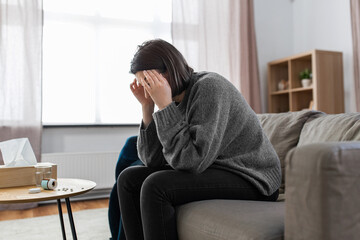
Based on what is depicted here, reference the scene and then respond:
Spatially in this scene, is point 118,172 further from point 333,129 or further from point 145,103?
point 333,129

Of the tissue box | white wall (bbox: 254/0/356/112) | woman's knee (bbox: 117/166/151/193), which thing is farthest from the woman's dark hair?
white wall (bbox: 254/0/356/112)

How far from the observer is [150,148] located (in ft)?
4.36

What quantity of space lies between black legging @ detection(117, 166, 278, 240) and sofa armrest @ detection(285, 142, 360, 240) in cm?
37

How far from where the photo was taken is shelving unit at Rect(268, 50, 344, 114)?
322cm

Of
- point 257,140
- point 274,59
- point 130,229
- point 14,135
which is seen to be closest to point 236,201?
point 257,140

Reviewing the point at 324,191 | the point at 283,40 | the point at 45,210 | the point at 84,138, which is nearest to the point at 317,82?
the point at 283,40

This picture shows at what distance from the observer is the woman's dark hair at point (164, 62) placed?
1244 mm

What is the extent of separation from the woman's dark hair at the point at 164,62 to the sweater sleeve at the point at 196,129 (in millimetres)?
104

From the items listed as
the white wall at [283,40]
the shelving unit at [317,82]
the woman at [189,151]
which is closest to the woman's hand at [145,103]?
the woman at [189,151]

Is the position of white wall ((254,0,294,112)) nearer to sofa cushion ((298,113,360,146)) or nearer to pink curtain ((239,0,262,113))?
pink curtain ((239,0,262,113))

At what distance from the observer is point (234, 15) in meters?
3.66

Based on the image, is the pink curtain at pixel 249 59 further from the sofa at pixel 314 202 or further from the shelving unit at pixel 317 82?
the sofa at pixel 314 202

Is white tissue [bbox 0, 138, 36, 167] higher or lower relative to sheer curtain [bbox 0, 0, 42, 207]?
lower

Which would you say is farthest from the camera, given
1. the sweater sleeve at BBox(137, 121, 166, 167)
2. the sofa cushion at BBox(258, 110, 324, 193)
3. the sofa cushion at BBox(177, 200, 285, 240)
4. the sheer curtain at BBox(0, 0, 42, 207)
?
the sheer curtain at BBox(0, 0, 42, 207)
